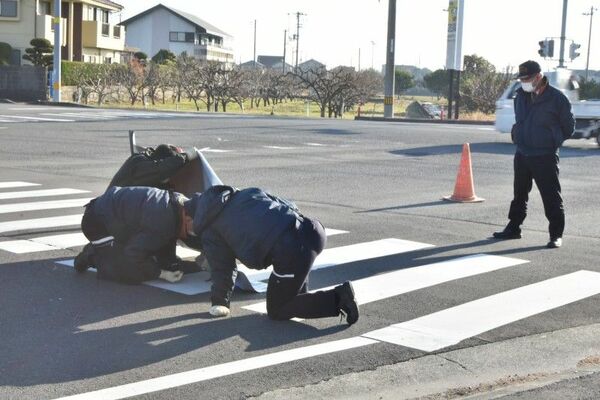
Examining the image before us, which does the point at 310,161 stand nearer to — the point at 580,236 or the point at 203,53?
the point at 580,236

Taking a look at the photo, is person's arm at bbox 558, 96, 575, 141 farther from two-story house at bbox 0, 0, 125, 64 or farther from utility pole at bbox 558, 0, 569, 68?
two-story house at bbox 0, 0, 125, 64

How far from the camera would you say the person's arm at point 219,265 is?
6.73m

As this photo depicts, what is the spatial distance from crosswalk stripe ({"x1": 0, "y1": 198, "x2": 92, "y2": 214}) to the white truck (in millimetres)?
12781

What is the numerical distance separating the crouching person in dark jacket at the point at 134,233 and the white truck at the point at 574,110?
15858 mm

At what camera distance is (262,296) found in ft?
24.9

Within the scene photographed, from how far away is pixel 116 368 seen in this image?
564cm

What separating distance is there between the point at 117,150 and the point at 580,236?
459 inches

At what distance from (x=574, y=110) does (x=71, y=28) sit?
4651 centimetres

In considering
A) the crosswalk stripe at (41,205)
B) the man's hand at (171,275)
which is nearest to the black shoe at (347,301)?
the man's hand at (171,275)

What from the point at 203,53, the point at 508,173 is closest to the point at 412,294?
the point at 508,173

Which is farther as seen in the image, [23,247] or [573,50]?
[573,50]

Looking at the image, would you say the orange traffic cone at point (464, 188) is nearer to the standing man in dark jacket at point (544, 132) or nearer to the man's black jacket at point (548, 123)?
the standing man in dark jacket at point (544, 132)

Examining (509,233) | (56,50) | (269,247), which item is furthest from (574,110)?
(56,50)

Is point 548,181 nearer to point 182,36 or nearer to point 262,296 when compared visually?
point 262,296
